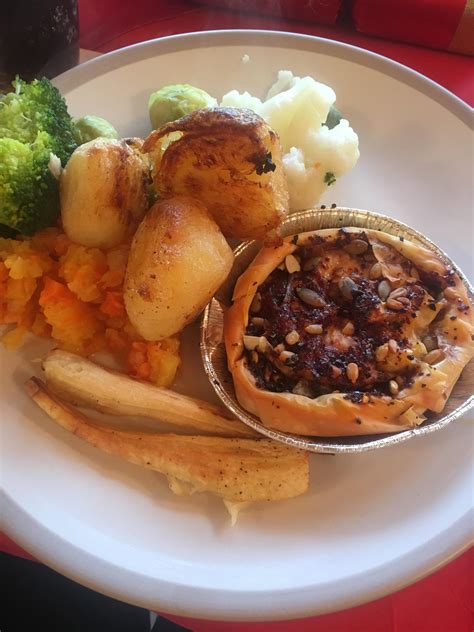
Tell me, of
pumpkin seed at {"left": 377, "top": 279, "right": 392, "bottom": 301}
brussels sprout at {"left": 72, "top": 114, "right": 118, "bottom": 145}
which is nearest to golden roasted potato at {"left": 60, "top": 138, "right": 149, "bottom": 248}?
brussels sprout at {"left": 72, "top": 114, "right": 118, "bottom": 145}

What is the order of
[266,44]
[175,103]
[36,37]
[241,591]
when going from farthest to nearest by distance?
[266,44] → [36,37] → [175,103] → [241,591]

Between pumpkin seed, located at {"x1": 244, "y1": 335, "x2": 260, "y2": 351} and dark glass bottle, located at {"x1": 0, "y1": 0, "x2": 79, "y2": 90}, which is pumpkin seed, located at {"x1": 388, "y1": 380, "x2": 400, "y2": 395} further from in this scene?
dark glass bottle, located at {"x1": 0, "y1": 0, "x2": 79, "y2": 90}

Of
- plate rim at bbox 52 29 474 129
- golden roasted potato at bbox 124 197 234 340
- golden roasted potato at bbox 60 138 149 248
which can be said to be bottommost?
golden roasted potato at bbox 124 197 234 340

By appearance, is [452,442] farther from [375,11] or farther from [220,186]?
[375,11]

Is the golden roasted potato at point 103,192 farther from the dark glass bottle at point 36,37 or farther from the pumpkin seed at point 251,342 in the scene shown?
the dark glass bottle at point 36,37

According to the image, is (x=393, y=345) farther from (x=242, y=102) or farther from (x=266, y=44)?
(x=266, y=44)

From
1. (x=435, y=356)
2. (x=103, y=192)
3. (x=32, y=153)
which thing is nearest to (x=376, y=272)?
(x=435, y=356)
